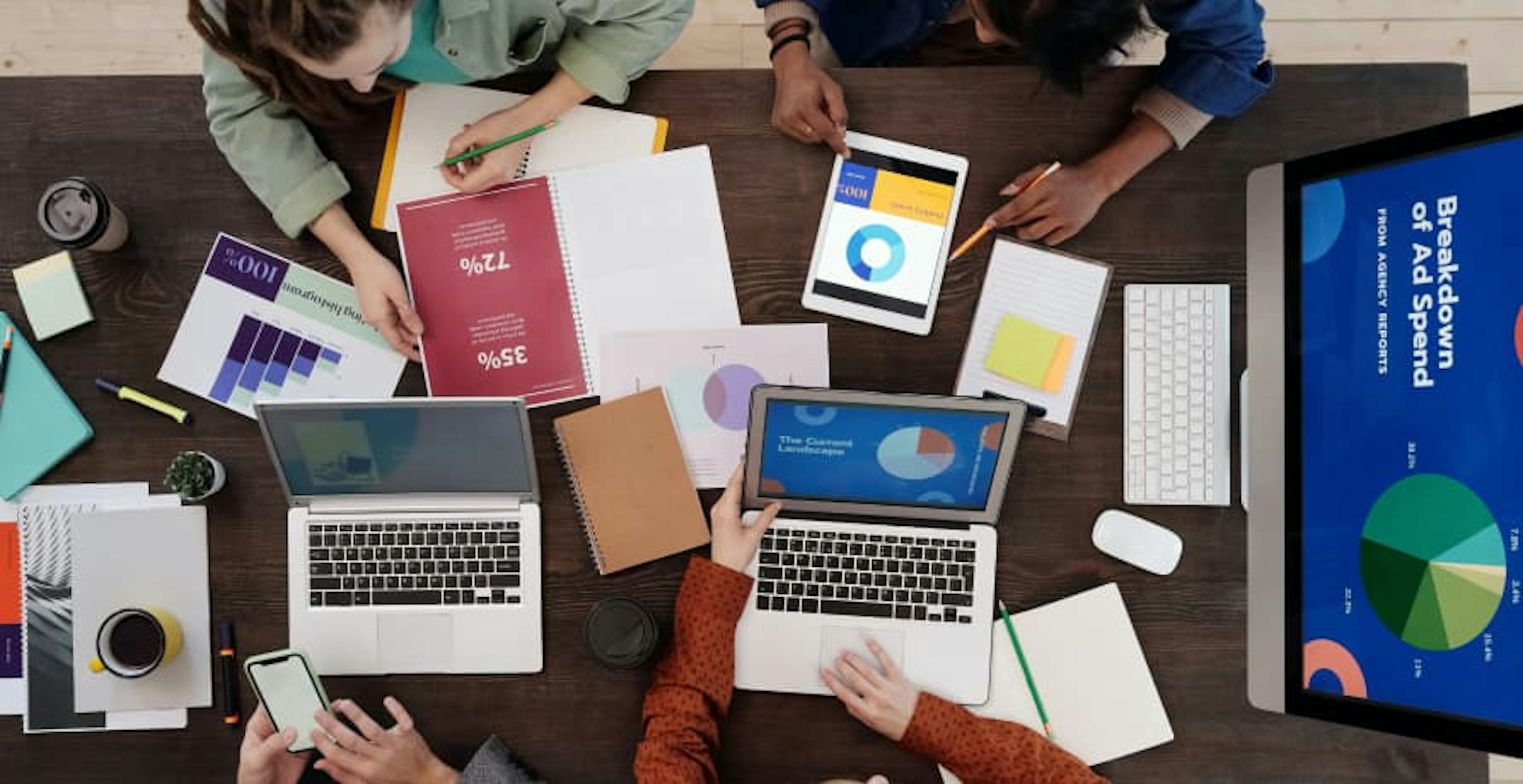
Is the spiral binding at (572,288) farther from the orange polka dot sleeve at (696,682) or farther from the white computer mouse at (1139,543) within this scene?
the white computer mouse at (1139,543)

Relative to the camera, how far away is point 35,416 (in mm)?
1201

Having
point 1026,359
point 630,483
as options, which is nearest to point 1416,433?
point 1026,359

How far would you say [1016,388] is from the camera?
122 centimetres

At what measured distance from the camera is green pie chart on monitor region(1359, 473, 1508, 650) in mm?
868

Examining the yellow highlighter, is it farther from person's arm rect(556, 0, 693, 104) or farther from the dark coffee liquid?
person's arm rect(556, 0, 693, 104)

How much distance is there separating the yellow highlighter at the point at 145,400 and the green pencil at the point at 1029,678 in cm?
101

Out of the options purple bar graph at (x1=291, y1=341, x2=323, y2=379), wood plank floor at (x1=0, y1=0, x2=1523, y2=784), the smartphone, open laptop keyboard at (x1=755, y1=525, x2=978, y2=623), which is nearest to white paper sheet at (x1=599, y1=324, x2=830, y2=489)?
open laptop keyboard at (x1=755, y1=525, x2=978, y2=623)

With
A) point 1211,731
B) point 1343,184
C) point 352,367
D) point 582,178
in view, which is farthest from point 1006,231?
point 352,367

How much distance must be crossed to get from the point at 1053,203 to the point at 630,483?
0.61m

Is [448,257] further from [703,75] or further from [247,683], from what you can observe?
[247,683]

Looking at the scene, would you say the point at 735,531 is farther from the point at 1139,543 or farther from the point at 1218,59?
the point at 1218,59

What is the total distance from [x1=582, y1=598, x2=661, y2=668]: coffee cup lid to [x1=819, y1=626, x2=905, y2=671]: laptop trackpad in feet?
0.65

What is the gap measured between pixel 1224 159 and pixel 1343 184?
234 mm

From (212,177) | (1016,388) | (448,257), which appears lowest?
(1016,388)
